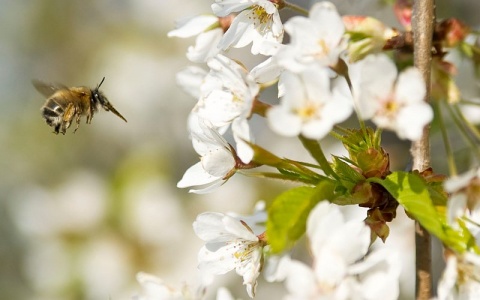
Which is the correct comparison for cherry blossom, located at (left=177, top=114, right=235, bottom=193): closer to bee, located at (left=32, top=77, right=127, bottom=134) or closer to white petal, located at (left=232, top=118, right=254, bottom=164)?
white petal, located at (left=232, top=118, right=254, bottom=164)

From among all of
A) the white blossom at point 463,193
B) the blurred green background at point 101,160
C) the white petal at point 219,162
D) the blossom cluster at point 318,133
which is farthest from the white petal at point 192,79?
the blurred green background at point 101,160

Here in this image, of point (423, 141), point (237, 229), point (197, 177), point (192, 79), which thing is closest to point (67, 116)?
point (192, 79)

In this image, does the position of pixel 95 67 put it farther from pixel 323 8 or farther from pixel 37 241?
pixel 323 8

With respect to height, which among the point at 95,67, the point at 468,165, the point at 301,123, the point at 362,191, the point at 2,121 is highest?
the point at 301,123

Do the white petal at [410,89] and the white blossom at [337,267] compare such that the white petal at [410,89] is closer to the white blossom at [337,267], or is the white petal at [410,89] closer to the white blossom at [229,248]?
the white blossom at [337,267]

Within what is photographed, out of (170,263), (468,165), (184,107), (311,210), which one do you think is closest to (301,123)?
(311,210)

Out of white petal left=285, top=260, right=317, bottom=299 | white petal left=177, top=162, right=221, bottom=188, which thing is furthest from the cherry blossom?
white petal left=285, top=260, right=317, bottom=299

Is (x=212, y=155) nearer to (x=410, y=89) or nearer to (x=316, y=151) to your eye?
(x=316, y=151)
